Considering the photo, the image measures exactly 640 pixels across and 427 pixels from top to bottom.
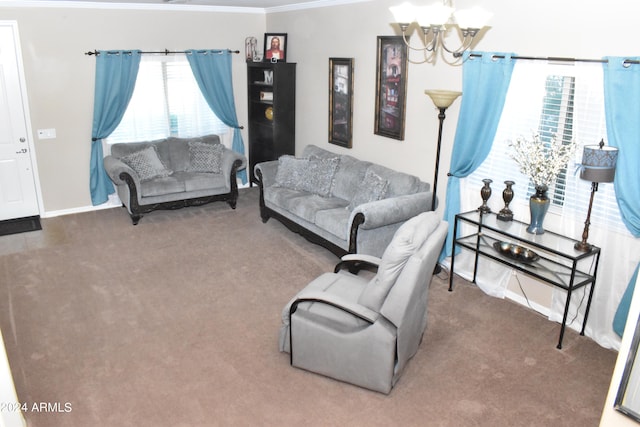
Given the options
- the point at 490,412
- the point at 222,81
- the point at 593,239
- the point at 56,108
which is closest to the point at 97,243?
the point at 56,108

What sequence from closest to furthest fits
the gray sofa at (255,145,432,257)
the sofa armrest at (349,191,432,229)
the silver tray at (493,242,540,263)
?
the silver tray at (493,242,540,263) → the sofa armrest at (349,191,432,229) → the gray sofa at (255,145,432,257)

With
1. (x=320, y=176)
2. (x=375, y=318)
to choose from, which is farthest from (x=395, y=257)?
(x=320, y=176)

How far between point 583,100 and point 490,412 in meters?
2.38

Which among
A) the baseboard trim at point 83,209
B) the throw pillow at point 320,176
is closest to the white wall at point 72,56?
the baseboard trim at point 83,209

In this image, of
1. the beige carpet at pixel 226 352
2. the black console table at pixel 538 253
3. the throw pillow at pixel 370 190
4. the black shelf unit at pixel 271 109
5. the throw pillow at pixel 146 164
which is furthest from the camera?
the black shelf unit at pixel 271 109

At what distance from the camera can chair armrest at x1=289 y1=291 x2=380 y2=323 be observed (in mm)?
3260

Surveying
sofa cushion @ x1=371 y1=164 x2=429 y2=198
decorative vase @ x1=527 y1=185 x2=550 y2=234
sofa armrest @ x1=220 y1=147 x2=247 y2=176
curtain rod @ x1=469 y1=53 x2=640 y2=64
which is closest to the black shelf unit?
sofa armrest @ x1=220 y1=147 x2=247 y2=176

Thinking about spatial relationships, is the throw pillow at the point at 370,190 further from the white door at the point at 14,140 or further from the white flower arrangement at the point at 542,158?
the white door at the point at 14,140

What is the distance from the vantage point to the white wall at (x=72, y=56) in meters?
6.23

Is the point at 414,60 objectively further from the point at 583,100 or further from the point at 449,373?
the point at 449,373

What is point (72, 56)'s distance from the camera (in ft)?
21.1

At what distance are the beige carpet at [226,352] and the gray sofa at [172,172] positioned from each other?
0.96m

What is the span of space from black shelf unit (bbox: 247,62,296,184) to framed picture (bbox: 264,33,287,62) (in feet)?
0.61

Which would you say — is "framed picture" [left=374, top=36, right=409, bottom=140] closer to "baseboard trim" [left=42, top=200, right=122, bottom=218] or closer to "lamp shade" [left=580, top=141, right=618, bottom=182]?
"lamp shade" [left=580, top=141, right=618, bottom=182]
